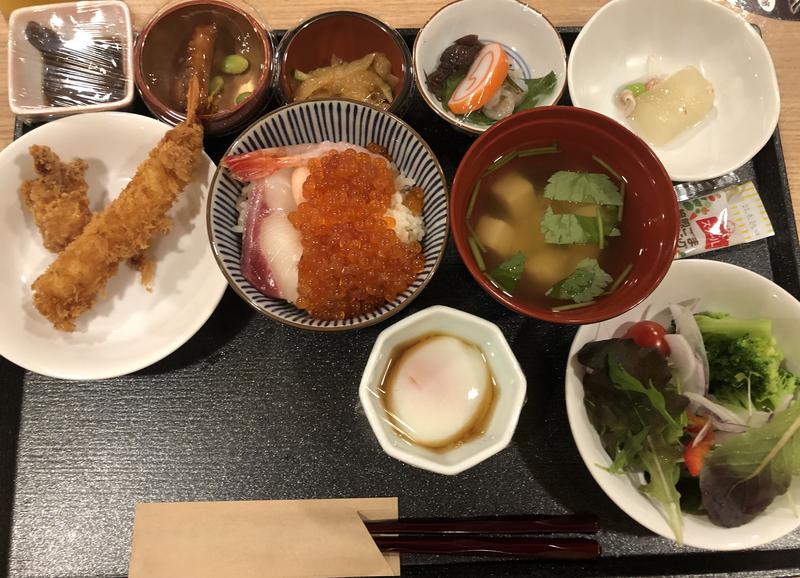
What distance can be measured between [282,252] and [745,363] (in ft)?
4.31

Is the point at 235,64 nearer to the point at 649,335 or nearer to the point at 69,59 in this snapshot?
the point at 69,59

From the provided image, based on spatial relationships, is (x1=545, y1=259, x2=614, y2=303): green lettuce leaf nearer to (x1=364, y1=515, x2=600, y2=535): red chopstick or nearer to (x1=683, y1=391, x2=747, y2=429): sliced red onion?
(x1=683, y1=391, x2=747, y2=429): sliced red onion

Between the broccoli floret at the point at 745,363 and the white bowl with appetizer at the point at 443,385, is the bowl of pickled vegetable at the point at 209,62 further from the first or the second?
the broccoli floret at the point at 745,363

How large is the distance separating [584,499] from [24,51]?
229cm

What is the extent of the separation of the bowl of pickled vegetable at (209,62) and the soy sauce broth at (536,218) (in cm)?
81

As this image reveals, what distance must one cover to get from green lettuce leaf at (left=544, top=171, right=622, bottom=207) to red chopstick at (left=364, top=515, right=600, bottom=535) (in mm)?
925

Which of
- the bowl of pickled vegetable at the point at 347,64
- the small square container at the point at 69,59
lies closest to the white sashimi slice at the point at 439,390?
the bowl of pickled vegetable at the point at 347,64

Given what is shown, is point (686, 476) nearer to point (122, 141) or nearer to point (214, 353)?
point (214, 353)

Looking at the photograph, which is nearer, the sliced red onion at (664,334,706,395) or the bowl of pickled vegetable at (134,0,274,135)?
the sliced red onion at (664,334,706,395)

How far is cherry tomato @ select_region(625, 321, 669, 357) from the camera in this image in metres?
1.43

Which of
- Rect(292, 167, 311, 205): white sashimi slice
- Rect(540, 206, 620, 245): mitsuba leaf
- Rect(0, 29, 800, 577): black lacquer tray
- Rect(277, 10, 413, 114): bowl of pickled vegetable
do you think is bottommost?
Rect(0, 29, 800, 577): black lacquer tray

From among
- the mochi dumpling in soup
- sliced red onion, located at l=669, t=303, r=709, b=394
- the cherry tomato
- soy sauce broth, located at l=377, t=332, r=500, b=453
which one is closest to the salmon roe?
soy sauce broth, located at l=377, t=332, r=500, b=453

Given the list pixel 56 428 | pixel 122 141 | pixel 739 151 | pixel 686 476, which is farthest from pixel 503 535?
pixel 122 141

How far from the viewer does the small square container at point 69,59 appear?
167 centimetres
